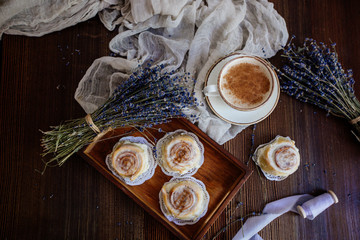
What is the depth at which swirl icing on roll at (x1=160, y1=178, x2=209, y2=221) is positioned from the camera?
1490 mm

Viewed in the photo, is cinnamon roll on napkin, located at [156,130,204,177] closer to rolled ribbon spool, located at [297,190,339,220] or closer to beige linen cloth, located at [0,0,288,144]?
beige linen cloth, located at [0,0,288,144]

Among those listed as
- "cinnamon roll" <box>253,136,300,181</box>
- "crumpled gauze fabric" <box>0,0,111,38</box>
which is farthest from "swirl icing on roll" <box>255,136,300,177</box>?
"crumpled gauze fabric" <box>0,0,111,38</box>

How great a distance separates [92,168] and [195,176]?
0.56 metres

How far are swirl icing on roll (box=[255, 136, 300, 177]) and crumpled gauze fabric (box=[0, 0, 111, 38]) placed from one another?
116 cm

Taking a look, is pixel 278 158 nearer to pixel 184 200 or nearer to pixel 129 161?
pixel 184 200

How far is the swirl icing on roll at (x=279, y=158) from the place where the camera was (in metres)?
1.56

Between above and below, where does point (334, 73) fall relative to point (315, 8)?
below

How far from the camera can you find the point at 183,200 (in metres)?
1.50

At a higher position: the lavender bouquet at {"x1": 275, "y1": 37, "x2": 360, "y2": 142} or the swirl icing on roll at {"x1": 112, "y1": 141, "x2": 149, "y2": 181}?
the swirl icing on roll at {"x1": 112, "y1": 141, "x2": 149, "y2": 181}

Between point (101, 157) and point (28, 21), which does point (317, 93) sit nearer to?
point (101, 157)

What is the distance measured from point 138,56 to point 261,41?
68 cm

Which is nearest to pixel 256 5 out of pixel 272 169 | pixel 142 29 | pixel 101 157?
pixel 142 29

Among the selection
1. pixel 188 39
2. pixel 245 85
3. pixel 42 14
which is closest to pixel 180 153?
pixel 245 85

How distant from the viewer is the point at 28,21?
1.59m
